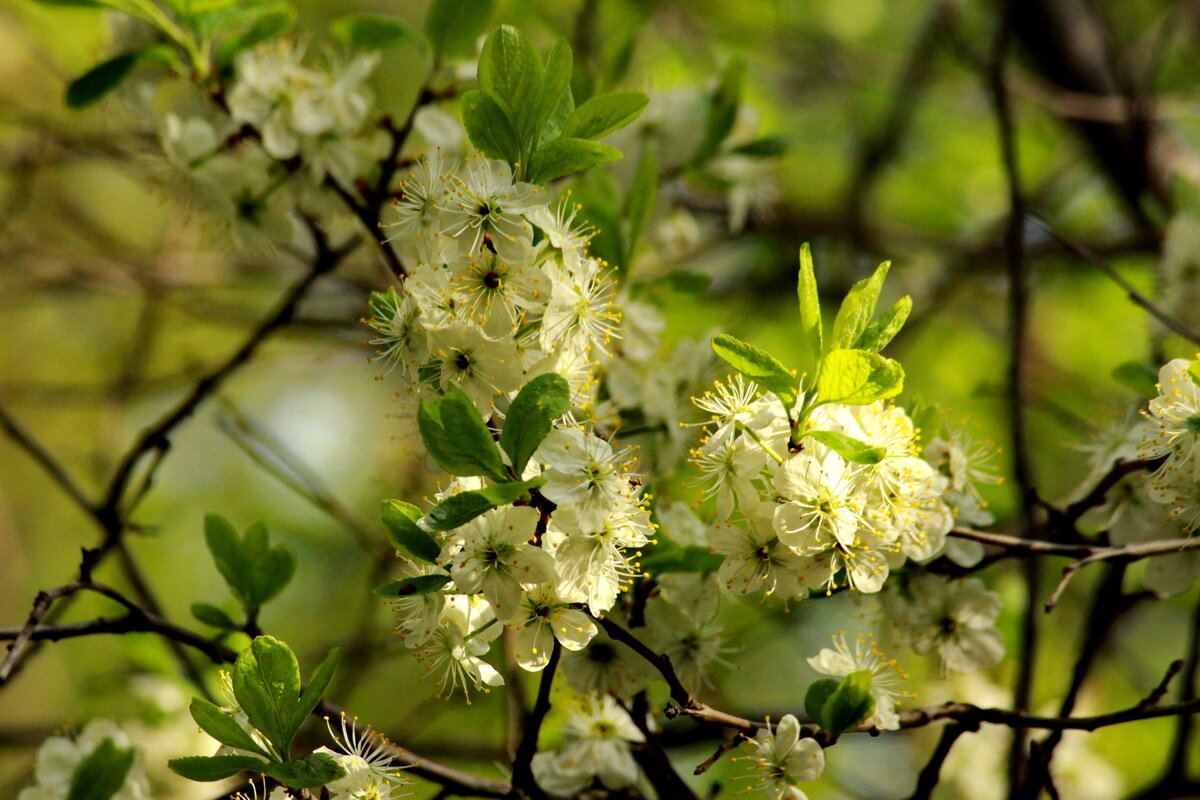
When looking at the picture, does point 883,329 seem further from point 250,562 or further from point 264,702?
point 250,562

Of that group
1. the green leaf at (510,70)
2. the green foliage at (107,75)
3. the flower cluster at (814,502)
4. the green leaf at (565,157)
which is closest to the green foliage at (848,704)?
the flower cluster at (814,502)

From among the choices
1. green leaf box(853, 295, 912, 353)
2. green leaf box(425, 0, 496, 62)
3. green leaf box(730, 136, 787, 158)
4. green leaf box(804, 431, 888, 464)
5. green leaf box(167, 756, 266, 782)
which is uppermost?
green leaf box(425, 0, 496, 62)

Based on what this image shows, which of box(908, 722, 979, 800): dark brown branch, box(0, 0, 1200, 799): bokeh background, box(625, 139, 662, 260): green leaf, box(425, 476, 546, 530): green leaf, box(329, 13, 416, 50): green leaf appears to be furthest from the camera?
box(0, 0, 1200, 799): bokeh background

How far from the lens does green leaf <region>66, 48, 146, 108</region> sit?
188 cm

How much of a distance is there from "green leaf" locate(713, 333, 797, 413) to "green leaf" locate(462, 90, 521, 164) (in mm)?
381

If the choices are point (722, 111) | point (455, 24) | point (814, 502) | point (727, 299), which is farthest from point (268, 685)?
point (727, 299)

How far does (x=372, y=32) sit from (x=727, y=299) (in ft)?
5.97

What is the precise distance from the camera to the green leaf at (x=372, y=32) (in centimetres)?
196

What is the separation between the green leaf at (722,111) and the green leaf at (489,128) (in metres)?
0.93

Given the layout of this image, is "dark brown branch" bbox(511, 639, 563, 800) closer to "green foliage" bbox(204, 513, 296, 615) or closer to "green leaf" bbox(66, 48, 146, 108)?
"green foliage" bbox(204, 513, 296, 615)

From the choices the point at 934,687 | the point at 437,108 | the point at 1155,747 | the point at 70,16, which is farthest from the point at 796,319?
the point at 70,16

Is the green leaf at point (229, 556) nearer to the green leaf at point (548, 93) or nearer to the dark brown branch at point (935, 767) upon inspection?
the green leaf at point (548, 93)

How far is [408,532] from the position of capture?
48.3 inches

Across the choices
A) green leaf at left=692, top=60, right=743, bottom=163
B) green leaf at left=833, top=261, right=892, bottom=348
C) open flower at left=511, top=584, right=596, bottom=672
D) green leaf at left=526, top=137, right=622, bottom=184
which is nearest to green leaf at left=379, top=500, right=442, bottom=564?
open flower at left=511, top=584, right=596, bottom=672
